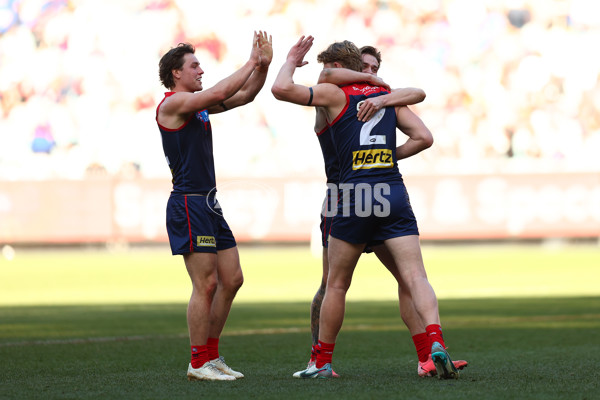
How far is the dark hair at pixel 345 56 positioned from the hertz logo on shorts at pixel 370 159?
54 centimetres

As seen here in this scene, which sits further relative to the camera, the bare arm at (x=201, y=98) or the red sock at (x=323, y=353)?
the red sock at (x=323, y=353)

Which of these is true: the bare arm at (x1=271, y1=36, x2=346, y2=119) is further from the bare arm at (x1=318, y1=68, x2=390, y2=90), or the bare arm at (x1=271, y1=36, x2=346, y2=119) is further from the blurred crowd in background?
the blurred crowd in background

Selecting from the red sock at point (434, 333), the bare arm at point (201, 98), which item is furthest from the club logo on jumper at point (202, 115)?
the red sock at point (434, 333)

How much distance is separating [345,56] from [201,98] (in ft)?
2.93

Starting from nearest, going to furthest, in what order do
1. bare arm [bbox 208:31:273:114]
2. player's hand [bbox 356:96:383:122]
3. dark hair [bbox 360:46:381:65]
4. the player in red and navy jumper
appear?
player's hand [bbox 356:96:383:122] → the player in red and navy jumper → bare arm [bbox 208:31:273:114] → dark hair [bbox 360:46:381:65]

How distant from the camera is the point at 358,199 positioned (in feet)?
17.2

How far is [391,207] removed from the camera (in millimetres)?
5246

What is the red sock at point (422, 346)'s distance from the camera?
5434 millimetres

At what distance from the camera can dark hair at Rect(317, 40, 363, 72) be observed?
5.46 m

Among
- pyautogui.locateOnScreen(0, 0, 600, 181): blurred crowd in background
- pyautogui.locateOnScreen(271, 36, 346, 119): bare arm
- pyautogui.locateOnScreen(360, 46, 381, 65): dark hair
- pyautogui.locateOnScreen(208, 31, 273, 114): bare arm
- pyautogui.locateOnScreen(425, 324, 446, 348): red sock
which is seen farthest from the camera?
pyautogui.locateOnScreen(0, 0, 600, 181): blurred crowd in background

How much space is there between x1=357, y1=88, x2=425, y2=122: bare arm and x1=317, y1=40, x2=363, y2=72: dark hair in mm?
266

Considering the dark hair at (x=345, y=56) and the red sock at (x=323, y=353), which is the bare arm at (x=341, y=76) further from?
the red sock at (x=323, y=353)

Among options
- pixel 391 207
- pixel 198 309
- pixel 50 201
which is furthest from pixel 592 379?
pixel 50 201

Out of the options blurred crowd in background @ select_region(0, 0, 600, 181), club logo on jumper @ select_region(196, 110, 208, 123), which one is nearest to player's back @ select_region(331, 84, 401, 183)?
club logo on jumper @ select_region(196, 110, 208, 123)
